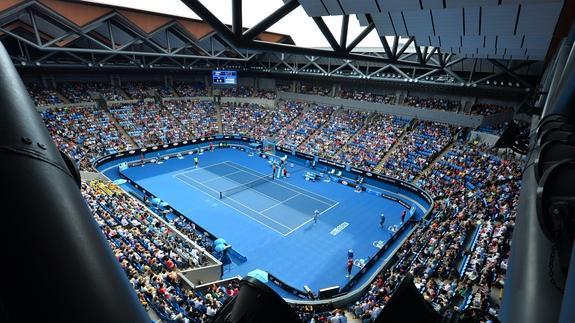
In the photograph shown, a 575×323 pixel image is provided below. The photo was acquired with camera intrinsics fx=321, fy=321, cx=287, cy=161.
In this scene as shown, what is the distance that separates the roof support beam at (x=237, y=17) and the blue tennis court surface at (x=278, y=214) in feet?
49.4

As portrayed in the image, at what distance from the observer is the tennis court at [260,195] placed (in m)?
25.5

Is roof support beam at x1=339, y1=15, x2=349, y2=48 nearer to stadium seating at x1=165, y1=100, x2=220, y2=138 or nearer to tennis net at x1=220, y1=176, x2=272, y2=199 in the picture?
tennis net at x1=220, y1=176, x2=272, y2=199

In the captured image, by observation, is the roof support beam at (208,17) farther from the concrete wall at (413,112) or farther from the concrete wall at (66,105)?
the concrete wall at (66,105)

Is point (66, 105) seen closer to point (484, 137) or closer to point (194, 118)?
point (194, 118)

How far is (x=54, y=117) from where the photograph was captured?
36.1m

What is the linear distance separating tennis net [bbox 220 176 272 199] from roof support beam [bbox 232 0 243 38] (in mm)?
23885

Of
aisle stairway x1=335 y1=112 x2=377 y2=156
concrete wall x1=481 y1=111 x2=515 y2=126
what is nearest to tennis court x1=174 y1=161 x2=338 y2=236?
aisle stairway x1=335 y1=112 x2=377 y2=156

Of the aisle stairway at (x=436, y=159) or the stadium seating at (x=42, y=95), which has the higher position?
the stadium seating at (x=42, y=95)

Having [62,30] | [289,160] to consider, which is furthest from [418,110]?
[62,30]

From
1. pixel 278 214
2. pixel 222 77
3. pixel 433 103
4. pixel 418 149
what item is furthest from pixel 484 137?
pixel 222 77

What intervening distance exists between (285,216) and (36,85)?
36.2 m

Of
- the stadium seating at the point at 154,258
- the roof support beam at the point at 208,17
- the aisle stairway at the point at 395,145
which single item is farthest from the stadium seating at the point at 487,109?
the roof support beam at the point at 208,17

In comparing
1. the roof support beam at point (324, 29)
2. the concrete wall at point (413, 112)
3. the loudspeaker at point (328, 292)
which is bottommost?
A: the loudspeaker at point (328, 292)

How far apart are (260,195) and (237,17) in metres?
24.8
